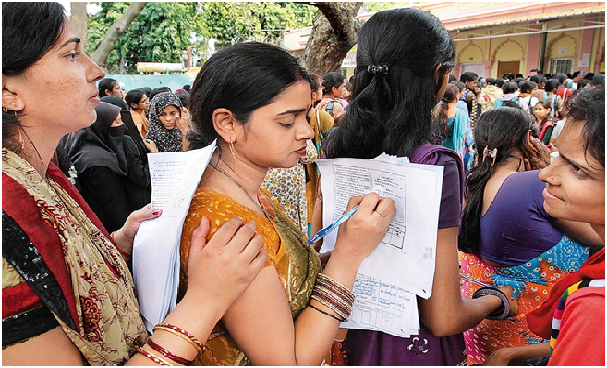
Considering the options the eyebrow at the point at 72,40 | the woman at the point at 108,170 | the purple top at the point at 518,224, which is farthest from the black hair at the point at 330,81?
the eyebrow at the point at 72,40

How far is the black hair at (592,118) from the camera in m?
0.94

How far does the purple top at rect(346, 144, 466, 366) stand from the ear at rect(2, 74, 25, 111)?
974 mm

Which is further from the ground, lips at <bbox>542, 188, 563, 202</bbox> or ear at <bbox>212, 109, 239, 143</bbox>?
ear at <bbox>212, 109, 239, 143</bbox>

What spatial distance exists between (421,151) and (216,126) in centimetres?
58

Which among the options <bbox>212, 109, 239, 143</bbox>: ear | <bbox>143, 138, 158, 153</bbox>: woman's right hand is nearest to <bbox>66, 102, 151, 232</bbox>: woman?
<bbox>143, 138, 158, 153</bbox>: woman's right hand

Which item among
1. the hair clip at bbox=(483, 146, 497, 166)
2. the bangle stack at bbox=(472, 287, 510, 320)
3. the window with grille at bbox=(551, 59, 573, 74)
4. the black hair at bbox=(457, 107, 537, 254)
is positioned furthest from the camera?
the window with grille at bbox=(551, 59, 573, 74)

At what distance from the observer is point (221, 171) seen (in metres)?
1.24

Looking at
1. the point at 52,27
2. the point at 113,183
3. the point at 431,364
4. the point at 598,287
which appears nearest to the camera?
the point at 598,287

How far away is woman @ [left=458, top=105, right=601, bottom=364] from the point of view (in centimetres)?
158

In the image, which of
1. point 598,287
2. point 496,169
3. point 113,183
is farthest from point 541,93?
point 598,287

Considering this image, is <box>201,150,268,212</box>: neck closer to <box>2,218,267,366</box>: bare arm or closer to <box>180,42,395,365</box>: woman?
<box>180,42,395,365</box>: woman

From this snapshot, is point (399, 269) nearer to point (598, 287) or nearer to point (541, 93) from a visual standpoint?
point (598, 287)

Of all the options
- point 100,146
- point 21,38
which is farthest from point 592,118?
point 100,146

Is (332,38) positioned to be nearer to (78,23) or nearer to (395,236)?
(78,23)
